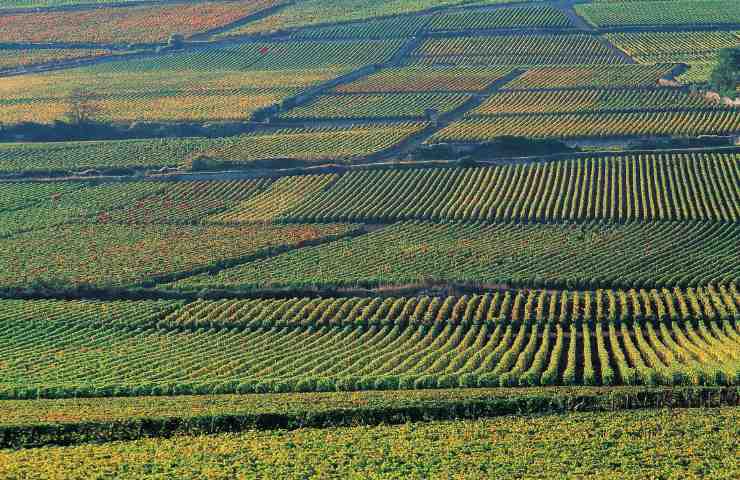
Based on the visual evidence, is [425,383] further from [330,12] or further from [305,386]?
[330,12]

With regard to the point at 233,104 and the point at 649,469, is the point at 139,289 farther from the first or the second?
the point at 233,104

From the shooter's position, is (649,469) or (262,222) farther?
(262,222)

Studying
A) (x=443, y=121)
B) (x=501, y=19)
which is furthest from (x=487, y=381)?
(x=501, y=19)

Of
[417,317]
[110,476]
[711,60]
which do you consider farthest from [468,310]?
[711,60]

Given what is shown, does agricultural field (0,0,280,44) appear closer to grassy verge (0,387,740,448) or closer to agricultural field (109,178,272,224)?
agricultural field (109,178,272,224)

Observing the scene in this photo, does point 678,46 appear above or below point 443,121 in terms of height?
below
